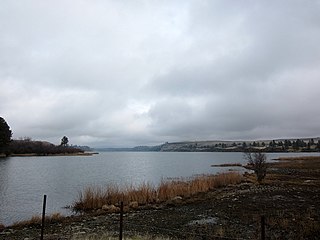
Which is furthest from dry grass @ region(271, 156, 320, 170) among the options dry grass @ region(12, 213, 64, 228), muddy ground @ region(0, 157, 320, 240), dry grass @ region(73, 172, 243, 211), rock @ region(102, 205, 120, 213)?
dry grass @ region(12, 213, 64, 228)

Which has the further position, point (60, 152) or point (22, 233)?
point (60, 152)

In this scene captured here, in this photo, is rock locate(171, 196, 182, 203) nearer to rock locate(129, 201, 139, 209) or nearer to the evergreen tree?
rock locate(129, 201, 139, 209)

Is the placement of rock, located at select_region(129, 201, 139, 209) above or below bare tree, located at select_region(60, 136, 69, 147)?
below

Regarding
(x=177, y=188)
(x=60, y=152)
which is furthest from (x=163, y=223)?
(x=60, y=152)

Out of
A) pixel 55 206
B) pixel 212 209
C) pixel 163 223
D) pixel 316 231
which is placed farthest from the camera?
pixel 55 206

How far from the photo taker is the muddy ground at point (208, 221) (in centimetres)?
1343

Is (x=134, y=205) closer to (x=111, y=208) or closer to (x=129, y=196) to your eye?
(x=111, y=208)

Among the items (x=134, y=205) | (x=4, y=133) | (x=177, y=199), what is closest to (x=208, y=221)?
(x=134, y=205)

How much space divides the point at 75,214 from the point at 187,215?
726cm

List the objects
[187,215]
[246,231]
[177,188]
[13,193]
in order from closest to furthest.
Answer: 1. [246,231]
2. [187,215]
3. [177,188]
4. [13,193]

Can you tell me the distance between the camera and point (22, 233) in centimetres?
1500

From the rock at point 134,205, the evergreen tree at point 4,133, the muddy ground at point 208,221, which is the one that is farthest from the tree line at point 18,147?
the muddy ground at point 208,221

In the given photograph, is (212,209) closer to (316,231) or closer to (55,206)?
(316,231)

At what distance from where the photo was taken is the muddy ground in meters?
13.4
